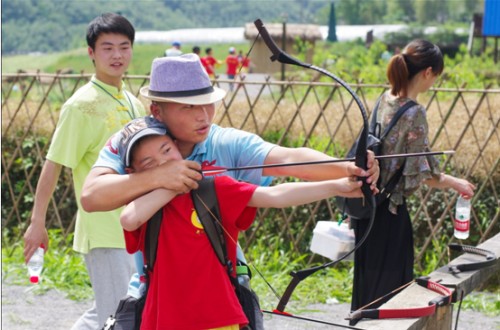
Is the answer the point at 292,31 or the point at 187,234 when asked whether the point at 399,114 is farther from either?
the point at 292,31

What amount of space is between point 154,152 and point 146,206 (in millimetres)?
155

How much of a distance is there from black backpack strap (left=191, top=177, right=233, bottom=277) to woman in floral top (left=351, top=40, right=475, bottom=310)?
5.36ft

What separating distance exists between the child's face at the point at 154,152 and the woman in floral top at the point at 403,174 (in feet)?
5.46

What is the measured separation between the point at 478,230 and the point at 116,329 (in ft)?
12.2

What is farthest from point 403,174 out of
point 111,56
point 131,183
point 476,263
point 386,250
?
point 131,183

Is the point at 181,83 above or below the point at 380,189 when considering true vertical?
above

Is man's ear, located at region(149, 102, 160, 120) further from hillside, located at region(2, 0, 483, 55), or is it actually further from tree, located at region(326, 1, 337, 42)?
hillside, located at region(2, 0, 483, 55)

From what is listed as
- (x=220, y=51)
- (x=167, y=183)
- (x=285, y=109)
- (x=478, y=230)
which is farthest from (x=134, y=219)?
(x=220, y=51)

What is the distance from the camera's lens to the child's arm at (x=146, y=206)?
2.29 m

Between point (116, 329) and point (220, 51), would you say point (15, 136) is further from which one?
point (220, 51)

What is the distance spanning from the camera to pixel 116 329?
2.48 metres

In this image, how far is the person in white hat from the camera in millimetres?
2295

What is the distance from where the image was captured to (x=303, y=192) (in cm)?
230

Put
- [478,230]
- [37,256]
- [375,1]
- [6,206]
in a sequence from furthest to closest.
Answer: [375,1] → [6,206] → [478,230] → [37,256]
